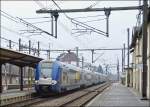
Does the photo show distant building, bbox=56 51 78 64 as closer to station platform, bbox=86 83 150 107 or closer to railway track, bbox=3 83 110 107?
station platform, bbox=86 83 150 107

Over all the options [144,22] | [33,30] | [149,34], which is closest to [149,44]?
[149,34]

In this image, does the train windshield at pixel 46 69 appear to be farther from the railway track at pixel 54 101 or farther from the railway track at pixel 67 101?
the railway track at pixel 67 101

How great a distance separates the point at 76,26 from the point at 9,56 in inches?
205

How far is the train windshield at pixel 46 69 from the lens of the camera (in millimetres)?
32125

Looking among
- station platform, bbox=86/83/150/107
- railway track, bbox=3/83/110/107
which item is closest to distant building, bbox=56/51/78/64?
station platform, bbox=86/83/150/107

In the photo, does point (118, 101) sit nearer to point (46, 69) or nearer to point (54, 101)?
point (54, 101)

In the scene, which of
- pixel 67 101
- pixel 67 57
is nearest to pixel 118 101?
pixel 67 101

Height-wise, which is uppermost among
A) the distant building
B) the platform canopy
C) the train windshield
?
the distant building

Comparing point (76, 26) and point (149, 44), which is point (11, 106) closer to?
point (76, 26)

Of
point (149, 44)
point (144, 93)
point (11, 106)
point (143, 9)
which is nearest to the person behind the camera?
point (11, 106)

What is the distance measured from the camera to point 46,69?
32344 millimetres

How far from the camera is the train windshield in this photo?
105 ft

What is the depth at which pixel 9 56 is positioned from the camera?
98.3 feet

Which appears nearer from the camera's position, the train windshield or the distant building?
the train windshield
